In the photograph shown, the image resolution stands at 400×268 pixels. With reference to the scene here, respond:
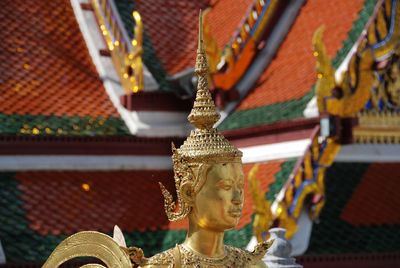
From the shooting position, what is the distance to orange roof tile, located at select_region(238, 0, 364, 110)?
15.1 meters

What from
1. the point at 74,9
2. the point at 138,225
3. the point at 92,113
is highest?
the point at 74,9

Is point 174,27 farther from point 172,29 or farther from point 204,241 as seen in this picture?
point 204,241

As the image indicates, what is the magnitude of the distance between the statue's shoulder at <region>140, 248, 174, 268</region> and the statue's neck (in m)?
0.14

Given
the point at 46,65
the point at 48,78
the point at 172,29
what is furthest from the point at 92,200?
the point at 172,29

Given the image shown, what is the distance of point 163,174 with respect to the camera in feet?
50.1

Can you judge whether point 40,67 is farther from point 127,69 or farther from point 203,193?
point 203,193

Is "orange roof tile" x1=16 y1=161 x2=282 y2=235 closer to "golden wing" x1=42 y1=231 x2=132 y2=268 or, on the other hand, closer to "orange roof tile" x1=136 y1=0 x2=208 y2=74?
"orange roof tile" x1=136 y1=0 x2=208 y2=74

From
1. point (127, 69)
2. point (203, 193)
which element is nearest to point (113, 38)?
point (127, 69)

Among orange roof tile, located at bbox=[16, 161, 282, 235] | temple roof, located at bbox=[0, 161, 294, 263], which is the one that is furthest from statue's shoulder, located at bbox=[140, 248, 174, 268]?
orange roof tile, located at bbox=[16, 161, 282, 235]

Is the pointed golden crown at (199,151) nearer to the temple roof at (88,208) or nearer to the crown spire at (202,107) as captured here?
the crown spire at (202,107)

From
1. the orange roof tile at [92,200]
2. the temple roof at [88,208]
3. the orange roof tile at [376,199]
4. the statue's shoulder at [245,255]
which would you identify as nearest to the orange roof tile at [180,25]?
the orange roof tile at [92,200]

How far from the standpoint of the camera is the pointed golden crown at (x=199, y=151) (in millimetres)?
8031

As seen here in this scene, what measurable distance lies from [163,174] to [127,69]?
1222 millimetres

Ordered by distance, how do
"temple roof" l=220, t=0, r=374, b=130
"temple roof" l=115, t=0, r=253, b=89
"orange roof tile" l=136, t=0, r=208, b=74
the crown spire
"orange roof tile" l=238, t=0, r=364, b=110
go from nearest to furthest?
the crown spire, "temple roof" l=220, t=0, r=374, b=130, "orange roof tile" l=238, t=0, r=364, b=110, "temple roof" l=115, t=0, r=253, b=89, "orange roof tile" l=136, t=0, r=208, b=74
